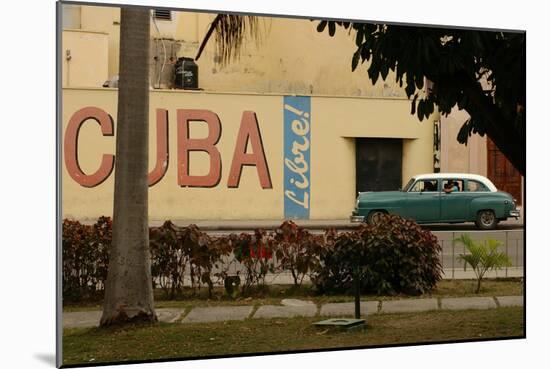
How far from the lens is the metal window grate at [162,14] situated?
7.96m


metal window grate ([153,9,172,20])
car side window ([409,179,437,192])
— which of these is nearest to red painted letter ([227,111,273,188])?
metal window grate ([153,9,172,20])

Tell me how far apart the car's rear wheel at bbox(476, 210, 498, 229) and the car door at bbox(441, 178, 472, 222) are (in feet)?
0.50

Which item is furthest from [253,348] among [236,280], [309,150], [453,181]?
[453,181]

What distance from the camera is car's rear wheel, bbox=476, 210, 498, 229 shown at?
918 cm

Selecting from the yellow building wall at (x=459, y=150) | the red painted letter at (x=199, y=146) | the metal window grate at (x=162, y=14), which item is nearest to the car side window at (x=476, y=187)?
the yellow building wall at (x=459, y=150)

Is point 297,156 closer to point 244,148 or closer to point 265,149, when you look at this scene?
point 265,149

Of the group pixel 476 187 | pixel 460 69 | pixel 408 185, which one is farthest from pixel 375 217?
pixel 460 69

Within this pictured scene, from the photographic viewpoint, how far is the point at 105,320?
789cm

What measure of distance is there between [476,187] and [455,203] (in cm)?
26

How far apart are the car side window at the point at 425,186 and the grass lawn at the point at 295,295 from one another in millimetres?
856

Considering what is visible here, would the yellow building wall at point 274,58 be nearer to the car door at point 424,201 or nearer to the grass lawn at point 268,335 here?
the car door at point 424,201

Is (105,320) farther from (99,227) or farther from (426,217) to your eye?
(426,217)

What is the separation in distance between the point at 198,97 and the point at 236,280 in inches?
63.1

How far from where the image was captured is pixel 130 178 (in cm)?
796
